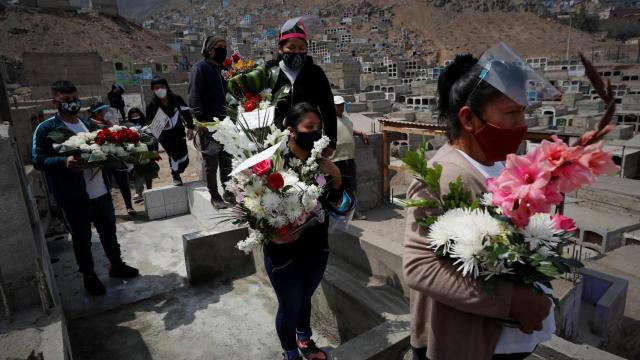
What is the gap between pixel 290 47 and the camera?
3242 mm

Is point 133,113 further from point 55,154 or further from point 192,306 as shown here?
point 192,306

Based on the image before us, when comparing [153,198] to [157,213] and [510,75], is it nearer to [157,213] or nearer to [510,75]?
[157,213]

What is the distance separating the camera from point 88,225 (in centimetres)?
404

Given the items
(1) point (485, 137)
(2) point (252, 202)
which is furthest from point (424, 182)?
(2) point (252, 202)

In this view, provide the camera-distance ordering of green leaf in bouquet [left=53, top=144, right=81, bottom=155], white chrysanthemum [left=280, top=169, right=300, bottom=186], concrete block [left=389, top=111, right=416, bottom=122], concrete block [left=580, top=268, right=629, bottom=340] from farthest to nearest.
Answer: concrete block [left=389, top=111, right=416, bottom=122] → concrete block [left=580, top=268, right=629, bottom=340] → green leaf in bouquet [left=53, top=144, right=81, bottom=155] → white chrysanthemum [left=280, top=169, right=300, bottom=186]

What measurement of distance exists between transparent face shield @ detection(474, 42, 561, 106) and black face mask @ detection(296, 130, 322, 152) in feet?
4.12

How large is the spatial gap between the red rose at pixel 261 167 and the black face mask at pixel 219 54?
9.85ft

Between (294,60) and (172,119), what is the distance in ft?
12.1

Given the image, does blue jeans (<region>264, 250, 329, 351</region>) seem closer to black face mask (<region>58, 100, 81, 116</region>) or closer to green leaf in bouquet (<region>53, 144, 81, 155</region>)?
green leaf in bouquet (<region>53, 144, 81, 155</region>)

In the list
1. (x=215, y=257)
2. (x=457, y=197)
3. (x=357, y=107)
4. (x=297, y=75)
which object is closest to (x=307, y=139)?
(x=297, y=75)

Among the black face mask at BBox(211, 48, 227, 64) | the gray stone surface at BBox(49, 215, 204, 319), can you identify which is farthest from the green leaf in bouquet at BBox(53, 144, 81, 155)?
the black face mask at BBox(211, 48, 227, 64)

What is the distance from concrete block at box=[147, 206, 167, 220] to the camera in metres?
6.03

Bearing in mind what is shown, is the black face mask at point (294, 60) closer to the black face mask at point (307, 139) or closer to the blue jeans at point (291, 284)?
the black face mask at point (307, 139)

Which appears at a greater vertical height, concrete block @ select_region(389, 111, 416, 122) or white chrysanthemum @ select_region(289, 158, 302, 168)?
white chrysanthemum @ select_region(289, 158, 302, 168)
